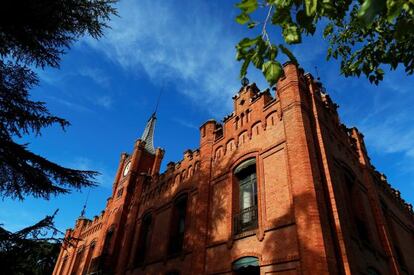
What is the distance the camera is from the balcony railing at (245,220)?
10.1 meters

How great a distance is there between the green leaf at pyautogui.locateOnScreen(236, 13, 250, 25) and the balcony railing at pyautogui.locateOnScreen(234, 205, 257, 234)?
8.51m

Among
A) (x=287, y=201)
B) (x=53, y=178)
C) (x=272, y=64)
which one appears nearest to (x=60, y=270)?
(x=53, y=178)

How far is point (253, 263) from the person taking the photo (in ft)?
29.5

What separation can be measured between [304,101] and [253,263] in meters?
6.05

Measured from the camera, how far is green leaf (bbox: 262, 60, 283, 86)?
2586mm

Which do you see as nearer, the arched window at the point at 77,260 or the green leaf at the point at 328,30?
the green leaf at the point at 328,30

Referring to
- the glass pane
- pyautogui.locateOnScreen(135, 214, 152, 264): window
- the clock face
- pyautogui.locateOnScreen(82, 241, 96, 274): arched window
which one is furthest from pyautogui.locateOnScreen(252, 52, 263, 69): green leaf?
pyautogui.locateOnScreen(82, 241, 96, 274): arched window

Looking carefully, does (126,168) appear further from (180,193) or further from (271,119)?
(271,119)

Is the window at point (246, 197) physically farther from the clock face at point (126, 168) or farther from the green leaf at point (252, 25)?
the clock face at point (126, 168)

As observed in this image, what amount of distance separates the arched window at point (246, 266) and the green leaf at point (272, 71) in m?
7.78

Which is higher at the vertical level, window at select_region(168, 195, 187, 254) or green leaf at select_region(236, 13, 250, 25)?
window at select_region(168, 195, 187, 254)

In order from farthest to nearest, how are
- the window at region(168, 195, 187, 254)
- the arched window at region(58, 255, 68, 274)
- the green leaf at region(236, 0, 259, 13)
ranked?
the arched window at region(58, 255, 68, 274) < the window at region(168, 195, 187, 254) < the green leaf at region(236, 0, 259, 13)

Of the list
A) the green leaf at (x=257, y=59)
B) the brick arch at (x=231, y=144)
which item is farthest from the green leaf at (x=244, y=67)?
the brick arch at (x=231, y=144)

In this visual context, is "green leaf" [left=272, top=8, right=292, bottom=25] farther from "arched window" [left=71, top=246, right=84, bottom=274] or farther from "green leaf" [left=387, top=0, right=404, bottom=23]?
"arched window" [left=71, top=246, right=84, bottom=274]
